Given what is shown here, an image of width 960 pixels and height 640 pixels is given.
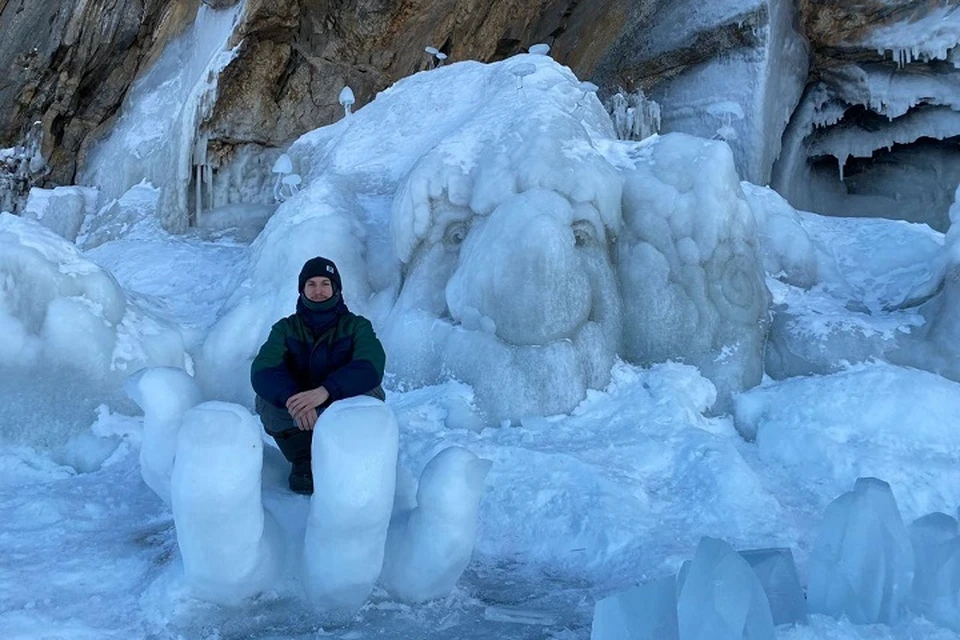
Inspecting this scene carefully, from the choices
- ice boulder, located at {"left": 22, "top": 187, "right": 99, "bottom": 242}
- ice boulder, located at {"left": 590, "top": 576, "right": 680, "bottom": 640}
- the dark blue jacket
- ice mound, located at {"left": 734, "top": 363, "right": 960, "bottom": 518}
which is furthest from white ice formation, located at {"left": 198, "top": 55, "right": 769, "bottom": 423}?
ice boulder, located at {"left": 22, "top": 187, "right": 99, "bottom": 242}

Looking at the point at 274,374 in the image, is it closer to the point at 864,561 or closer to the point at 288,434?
the point at 288,434

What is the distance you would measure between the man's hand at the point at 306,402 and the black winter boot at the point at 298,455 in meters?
0.18

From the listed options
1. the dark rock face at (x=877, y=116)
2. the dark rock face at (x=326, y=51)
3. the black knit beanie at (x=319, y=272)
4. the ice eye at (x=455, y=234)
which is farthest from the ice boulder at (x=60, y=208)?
the dark rock face at (x=877, y=116)

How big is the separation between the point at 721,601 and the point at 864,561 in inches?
24.7

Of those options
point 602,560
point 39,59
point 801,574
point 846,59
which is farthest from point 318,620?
point 846,59

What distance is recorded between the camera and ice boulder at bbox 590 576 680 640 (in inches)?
85.3

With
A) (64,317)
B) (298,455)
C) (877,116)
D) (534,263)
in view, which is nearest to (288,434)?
(298,455)

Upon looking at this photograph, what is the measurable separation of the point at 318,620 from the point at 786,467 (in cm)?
244

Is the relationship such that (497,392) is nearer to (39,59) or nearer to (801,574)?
(801,574)

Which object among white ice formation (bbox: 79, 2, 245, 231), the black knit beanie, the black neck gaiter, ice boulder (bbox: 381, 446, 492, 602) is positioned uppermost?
white ice formation (bbox: 79, 2, 245, 231)

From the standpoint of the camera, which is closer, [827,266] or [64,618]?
[64,618]

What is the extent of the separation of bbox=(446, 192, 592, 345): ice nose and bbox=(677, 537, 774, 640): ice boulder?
105 inches

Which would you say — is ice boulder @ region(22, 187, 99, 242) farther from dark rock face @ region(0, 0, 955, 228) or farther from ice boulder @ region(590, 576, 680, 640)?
ice boulder @ region(590, 576, 680, 640)

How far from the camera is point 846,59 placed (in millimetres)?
11984
